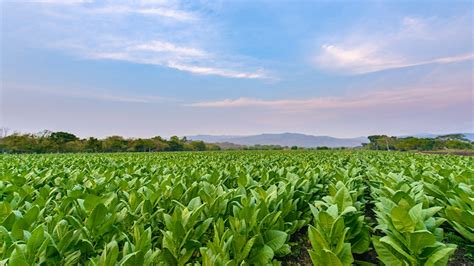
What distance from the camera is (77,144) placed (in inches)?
2901

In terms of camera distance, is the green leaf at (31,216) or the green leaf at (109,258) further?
the green leaf at (31,216)

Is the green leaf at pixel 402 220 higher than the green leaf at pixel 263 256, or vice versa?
the green leaf at pixel 402 220

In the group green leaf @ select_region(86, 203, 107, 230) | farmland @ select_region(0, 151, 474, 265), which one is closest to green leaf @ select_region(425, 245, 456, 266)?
farmland @ select_region(0, 151, 474, 265)

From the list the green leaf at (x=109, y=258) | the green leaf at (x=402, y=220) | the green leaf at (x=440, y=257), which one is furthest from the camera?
the green leaf at (x=402, y=220)

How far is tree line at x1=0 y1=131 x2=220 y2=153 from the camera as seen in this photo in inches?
2603

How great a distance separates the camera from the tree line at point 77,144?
2603 inches

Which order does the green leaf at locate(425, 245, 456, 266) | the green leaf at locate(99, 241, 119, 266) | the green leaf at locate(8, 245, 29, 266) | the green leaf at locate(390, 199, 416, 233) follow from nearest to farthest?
the green leaf at locate(8, 245, 29, 266)
the green leaf at locate(99, 241, 119, 266)
the green leaf at locate(425, 245, 456, 266)
the green leaf at locate(390, 199, 416, 233)

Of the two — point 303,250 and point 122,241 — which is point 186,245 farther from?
point 303,250

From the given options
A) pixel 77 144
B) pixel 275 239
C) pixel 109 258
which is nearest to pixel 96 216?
pixel 109 258

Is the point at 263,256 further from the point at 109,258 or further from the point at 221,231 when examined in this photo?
the point at 109,258

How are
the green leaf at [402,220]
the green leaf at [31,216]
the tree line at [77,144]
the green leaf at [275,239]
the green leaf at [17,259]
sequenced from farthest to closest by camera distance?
the tree line at [77,144] → the green leaf at [275,239] → the green leaf at [31,216] → the green leaf at [402,220] → the green leaf at [17,259]

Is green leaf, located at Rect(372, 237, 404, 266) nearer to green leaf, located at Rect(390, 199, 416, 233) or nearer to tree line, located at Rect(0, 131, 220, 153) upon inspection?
green leaf, located at Rect(390, 199, 416, 233)

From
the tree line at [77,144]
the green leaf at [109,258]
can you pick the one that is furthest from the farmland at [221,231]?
the tree line at [77,144]

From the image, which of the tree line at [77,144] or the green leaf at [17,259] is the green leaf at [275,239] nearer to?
the green leaf at [17,259]
